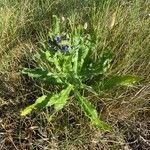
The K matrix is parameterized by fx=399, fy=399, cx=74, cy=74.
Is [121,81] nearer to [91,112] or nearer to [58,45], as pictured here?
[91,112]

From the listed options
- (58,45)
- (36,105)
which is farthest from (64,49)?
(36,105)

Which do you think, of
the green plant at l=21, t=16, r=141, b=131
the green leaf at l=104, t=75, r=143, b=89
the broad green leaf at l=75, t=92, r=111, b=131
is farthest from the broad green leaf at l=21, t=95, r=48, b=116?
the green leaf at l=104, t=75, r=143, b=89

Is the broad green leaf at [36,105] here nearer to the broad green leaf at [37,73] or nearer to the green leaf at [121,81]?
the broad green leaf at [37,73]

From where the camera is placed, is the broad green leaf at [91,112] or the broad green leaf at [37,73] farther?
the broad green leaf at [37,73]

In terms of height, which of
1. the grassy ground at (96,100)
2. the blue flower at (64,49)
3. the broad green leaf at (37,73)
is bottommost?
the grassy ground at (96,100)

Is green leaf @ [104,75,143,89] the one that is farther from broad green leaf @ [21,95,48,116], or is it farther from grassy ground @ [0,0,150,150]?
broad green leaf @ [21,95,48,116]

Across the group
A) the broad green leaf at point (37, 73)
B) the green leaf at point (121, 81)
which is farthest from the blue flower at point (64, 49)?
the green leaf at point (121, 81)
